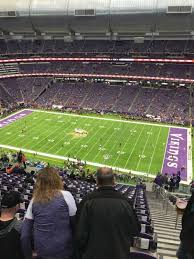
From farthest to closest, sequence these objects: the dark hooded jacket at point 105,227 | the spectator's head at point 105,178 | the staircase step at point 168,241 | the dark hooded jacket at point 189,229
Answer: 1. the staircase step at point 168,241
2. the dark hooded jacket at point 189,229
3. the spectator's head at point 105,178
4. the dark hooded jacket at point 105,227

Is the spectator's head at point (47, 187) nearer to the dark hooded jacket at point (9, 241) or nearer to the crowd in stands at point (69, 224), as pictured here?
the crowd in stands at point (69, 224)

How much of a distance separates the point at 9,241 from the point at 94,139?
35595mm

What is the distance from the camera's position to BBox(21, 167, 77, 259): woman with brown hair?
3.92m

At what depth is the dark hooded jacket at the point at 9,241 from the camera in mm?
3881

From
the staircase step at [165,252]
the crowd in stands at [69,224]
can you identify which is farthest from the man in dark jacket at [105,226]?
the staircase step at [165,252]

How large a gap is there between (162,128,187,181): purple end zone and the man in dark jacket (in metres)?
26.7

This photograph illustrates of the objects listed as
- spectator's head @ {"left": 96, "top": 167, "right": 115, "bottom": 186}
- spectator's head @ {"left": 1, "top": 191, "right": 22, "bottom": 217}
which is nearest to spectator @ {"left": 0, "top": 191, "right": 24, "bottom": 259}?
spectator's head @ {"left": 1, "top": 191, "right": 22, "bottom": 217}

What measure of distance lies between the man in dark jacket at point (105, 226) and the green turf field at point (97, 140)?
27361 millimetres

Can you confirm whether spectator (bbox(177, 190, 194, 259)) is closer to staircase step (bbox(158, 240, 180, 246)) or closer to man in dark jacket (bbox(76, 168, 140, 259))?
man in dark jacket (bbox(76, 168, 140, 259))

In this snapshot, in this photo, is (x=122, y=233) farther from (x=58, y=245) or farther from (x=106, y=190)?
(x=58, y=245)

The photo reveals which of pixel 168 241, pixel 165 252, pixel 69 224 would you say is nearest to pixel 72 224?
pixel 69 224

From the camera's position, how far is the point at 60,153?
35000 millimetres

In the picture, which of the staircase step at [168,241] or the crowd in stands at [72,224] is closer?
the crowd in stands at [72,224]

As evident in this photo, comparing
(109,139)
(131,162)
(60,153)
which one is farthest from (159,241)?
(109,139)
